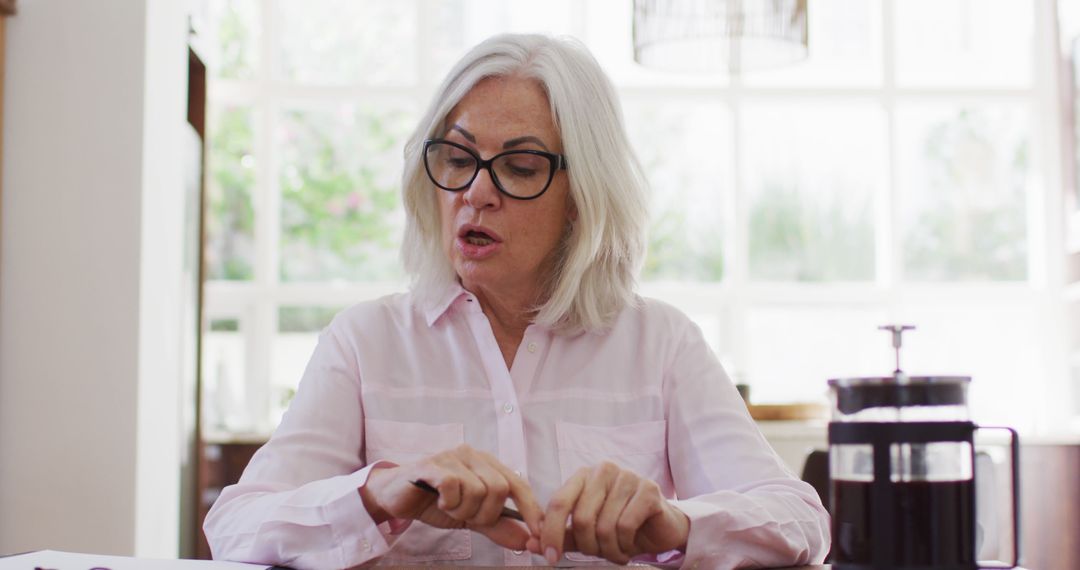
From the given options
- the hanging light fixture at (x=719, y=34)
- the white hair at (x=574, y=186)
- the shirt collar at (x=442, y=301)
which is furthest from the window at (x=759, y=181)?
the shirt collar at (x=442, y=301)

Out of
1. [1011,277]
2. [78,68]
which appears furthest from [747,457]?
[1011,277]

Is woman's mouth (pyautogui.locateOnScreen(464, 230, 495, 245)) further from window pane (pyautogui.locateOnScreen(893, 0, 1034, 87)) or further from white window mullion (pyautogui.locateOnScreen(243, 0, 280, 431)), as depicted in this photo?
window pane (pyautogui.locateOnScreen(893, 0, 1034, 87))

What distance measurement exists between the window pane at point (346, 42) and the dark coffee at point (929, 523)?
4.20 meters

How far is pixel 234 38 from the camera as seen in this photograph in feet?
16.0

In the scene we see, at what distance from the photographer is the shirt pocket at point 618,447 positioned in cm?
158

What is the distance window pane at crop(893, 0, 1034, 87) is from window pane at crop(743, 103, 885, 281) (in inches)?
11.4

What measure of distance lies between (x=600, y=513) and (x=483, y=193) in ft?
1.89

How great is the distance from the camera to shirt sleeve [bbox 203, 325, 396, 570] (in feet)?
4.14

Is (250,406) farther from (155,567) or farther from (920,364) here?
(155,567)

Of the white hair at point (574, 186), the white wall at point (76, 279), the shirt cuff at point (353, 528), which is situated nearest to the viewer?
the shirt cuff at point (353, 528)

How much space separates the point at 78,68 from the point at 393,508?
8.48 feet

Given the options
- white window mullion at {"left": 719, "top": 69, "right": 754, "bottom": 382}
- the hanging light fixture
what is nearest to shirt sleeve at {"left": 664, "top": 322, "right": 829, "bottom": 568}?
the hanging light fixture

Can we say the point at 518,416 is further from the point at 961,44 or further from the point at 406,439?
the point at 961,44

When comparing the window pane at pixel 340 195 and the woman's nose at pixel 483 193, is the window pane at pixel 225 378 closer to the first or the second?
the window pane at pixel 340 195
